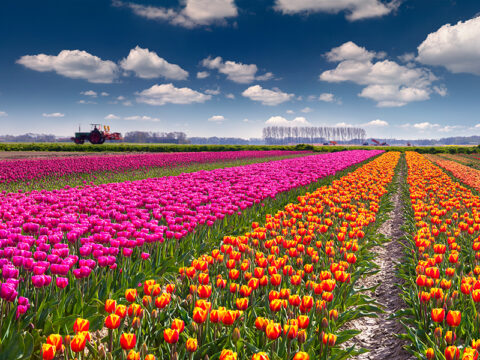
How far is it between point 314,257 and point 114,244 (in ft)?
9.25

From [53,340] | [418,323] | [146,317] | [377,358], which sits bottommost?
[377,358]

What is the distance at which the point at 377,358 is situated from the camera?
3908 mm

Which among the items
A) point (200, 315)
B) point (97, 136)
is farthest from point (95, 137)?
point (200, 315)

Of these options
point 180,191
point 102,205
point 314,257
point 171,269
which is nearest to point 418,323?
point 314,257

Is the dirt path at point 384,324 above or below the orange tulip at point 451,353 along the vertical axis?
below

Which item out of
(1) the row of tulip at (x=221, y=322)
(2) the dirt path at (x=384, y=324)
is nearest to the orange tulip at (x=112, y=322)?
(1) the row of tulip at (x=221, y=322)

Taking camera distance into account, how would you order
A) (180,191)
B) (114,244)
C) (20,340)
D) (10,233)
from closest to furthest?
(20,340), (114,244), (10,233), (180,191)

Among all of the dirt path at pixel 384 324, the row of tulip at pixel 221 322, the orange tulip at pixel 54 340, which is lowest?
the dirt path at pixel 384 324

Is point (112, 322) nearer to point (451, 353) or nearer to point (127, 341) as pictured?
point (127, 341)

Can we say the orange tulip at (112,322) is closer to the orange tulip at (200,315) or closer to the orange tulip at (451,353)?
the orange tulip at (200,315)

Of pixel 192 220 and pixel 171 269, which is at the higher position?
pixel 192 220

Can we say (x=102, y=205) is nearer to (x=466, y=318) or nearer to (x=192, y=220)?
(x=192, y=220)

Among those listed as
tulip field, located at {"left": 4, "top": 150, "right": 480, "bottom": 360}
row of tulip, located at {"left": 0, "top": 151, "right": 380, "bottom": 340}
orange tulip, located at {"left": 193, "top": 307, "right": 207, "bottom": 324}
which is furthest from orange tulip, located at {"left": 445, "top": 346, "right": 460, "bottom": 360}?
row of tulip, located at {"left": 0, "top": 151, "right": 380, "bottom": 340}

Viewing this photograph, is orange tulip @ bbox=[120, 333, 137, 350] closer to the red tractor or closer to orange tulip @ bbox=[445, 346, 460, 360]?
orange tulip @ bbox=[445, 346, 460, 360]
